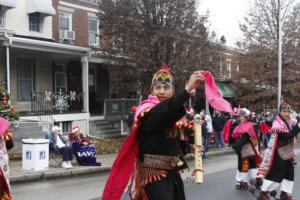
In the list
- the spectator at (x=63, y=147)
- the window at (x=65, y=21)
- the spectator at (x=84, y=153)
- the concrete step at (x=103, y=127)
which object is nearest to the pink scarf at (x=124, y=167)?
the spectator at (x=63, y=147)

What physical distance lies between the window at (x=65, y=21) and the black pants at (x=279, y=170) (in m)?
17.6

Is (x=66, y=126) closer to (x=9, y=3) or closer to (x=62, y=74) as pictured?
(x=62, y=74)

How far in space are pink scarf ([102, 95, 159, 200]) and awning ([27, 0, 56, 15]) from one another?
18149 mm

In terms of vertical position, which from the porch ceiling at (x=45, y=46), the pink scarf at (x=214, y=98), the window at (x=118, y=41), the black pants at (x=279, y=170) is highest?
the window at (x=118, y=41)

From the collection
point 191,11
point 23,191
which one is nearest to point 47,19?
point 191,11

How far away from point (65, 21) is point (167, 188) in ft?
68.2

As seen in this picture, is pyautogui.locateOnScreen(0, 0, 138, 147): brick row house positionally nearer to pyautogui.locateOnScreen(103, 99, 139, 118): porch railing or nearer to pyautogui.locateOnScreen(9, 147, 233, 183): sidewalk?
pyautogui.locateOnScreen(103, 99, 139, 118): porch railing

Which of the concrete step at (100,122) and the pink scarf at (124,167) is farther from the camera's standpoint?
the concrete step at (100,122)

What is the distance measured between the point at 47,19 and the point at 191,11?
23.7 ft

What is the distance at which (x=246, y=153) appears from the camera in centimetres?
1020

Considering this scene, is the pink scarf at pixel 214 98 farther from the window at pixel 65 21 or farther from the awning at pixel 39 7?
the window at pixel 65 21

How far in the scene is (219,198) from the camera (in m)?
9.29

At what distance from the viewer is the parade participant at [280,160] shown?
8406 mm

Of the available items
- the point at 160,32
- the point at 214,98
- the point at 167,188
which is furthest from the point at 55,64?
the point at 214,98
